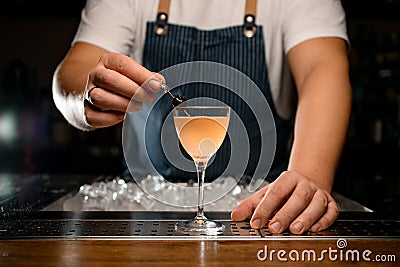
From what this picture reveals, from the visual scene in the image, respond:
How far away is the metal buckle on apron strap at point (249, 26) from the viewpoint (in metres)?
2.17

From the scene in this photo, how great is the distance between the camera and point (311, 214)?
119cm

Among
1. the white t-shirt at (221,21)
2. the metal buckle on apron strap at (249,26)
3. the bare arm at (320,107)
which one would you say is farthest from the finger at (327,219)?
the metal buckle on apron strap at (249,26)

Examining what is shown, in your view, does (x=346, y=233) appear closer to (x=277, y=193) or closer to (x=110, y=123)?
(x=277, y=193)

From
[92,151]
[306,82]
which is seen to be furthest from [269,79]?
[92,151]

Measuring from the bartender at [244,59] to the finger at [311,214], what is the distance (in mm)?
15

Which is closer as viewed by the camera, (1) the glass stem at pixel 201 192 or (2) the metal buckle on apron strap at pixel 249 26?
(1) the glass stem at pixel 201 192

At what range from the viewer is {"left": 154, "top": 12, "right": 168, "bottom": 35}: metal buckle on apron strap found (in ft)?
7.15

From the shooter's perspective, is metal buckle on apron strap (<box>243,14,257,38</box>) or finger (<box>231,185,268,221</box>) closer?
finger (<box>231,185,268,221</box>)

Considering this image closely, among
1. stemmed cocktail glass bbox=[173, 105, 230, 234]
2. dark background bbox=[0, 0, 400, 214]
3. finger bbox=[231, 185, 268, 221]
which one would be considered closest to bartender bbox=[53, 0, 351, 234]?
finger bbox=[231, 185, 268, 221]

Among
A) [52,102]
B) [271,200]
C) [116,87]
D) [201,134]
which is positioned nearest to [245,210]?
[271,200]

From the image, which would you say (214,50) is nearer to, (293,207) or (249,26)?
(249,26)

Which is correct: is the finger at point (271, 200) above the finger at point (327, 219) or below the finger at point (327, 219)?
above

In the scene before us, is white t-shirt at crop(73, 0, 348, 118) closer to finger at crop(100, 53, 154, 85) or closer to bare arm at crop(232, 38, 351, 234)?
bare arm at crop(232, 38, 351, 234)

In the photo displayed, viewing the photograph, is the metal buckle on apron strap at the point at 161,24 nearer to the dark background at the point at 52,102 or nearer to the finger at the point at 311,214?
the finger at the point at 311,214
